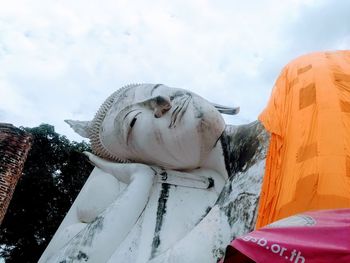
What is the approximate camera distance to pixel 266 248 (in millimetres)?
1293

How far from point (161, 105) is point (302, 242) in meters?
1.36

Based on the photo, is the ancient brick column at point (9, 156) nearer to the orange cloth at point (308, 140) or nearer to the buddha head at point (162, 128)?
the buddha head at point (162, 128)

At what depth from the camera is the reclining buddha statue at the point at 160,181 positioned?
2.11m

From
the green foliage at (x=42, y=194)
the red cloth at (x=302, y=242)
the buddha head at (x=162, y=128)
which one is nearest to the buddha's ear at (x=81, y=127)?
the buddha head at (x=162, y=128)

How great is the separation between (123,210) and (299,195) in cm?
91

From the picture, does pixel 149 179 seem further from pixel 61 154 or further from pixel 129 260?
pixel 61 154

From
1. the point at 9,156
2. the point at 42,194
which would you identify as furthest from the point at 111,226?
the point at 42,194

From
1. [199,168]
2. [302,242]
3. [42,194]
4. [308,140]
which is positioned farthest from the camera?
[42,194]

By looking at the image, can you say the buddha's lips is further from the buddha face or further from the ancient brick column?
the ancient brick column

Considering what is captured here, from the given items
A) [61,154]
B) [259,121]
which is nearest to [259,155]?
[259,121]

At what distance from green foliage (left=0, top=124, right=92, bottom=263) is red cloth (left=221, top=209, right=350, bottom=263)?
1126 cm

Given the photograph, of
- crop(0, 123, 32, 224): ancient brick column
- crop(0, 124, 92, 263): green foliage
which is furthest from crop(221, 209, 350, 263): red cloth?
crop(0, 124, 92, 263): green foliage

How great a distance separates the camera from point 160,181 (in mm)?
2512

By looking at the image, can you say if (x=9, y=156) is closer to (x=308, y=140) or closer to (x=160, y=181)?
(x=160, y=181)
